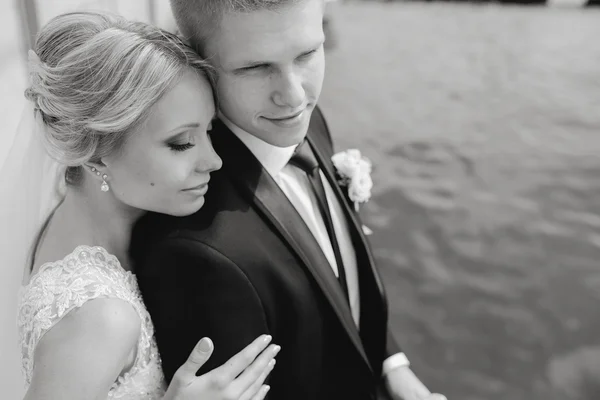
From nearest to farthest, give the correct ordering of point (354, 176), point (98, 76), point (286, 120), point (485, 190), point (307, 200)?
point (98, 76) < point (286, 120) < point (307, 200) < point (354, 176) < point (485, 190)

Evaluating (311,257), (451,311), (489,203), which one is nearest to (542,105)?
(489,203)

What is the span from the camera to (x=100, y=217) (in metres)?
1.12

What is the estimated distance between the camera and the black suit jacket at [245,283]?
3.20 ft

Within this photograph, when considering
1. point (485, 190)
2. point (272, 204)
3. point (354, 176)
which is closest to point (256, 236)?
point (272, 204)

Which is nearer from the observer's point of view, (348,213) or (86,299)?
(86,299)

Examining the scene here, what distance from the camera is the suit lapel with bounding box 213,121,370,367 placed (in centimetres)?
104

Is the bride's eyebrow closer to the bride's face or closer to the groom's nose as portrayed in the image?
the bride's face

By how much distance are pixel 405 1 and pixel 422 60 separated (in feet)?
4.75

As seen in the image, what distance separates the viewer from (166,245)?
38.2 inches

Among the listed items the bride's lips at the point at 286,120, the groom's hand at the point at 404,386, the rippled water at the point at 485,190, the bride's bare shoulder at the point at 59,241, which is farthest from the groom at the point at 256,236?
the rippled water at the point at 485,190

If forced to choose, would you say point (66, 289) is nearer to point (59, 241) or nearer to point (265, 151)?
point (59, 241)

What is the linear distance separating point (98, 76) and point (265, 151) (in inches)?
13.3

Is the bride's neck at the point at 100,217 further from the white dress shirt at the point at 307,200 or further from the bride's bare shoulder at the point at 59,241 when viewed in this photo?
the white dress shirt at the point at 307,200

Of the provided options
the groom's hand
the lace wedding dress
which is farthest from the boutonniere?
the lace wedding dress
